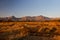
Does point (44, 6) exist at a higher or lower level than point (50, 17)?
higher

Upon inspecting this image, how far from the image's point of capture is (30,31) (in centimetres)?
245

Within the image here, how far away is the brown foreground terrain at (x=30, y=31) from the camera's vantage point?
7.80ft

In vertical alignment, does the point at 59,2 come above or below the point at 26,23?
above

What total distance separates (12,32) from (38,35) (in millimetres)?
491

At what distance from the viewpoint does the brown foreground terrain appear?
238cm

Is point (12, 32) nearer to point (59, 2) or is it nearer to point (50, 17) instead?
point (50, 17)

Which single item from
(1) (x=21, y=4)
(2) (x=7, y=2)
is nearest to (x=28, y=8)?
(1) (x=21, y=4)

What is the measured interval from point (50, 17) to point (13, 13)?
2.35 feet

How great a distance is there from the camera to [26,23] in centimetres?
248

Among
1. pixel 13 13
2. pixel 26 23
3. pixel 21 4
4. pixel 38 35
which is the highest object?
pixel 21 4

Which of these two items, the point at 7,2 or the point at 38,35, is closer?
the point at 38,35

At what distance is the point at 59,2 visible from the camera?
2457 millimetres

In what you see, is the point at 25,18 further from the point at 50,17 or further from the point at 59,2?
the point at 59,2

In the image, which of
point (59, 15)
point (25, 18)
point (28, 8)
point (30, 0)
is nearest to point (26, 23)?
point (25, 18)
